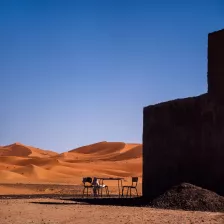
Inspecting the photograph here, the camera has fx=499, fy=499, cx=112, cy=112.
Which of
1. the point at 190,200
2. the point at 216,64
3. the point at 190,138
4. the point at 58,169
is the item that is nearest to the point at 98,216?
the point at 190,200

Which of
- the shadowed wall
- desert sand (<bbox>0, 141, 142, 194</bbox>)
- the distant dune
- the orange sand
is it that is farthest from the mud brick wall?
the distant dune

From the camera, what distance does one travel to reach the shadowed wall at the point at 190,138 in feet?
50.5

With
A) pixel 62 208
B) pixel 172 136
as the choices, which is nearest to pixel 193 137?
pixel 172 136

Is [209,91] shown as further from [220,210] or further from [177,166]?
[220,210]

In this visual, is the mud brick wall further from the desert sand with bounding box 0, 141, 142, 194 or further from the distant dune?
the distant dune

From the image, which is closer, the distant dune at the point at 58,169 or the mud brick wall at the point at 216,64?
the mud brick wall at the point at 216,64

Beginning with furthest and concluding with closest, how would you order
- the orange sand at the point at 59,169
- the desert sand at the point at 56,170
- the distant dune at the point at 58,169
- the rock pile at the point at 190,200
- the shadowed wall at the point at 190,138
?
the distant dune at the point at 58,169 < the orange sand at the point at 59,169 < the desert sand at the point at 56,170 < the shadowed wall at the point at 190,138 < the rock pile at the point at 190,200

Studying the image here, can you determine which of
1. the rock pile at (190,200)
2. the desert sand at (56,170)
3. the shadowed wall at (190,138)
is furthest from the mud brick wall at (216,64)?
the desert sand at (56,170)

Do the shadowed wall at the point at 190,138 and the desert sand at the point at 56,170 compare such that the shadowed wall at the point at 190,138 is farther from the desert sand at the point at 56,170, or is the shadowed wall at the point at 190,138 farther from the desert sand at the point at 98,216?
the desert sand at the point at 56,170

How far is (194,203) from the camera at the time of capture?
13852 millimetres

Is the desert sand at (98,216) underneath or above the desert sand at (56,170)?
underneath

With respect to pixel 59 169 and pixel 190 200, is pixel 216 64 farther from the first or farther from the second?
pixel 59 169

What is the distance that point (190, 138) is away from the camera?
16359 mm

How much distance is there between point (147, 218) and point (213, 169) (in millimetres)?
4776
